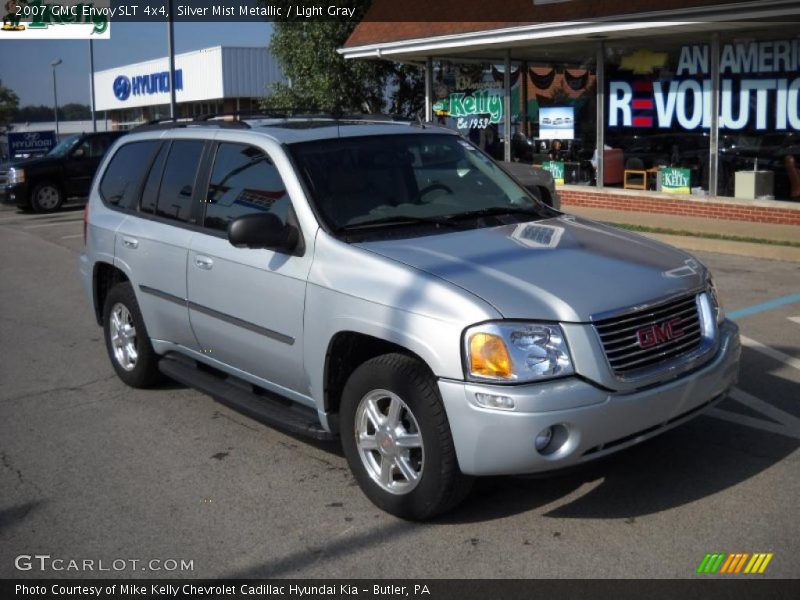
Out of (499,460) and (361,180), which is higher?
(361,180)

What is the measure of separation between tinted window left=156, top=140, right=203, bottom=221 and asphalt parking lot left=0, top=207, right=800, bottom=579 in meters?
1.35

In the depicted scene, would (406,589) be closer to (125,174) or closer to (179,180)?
(179,180)

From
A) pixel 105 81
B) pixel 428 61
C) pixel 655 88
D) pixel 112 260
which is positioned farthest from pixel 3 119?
pixel 112 260

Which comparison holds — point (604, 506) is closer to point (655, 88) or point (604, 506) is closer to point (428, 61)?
point (655, 88)

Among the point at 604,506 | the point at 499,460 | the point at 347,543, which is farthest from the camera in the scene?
the point at 604,506

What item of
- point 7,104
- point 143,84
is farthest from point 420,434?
point 7,104

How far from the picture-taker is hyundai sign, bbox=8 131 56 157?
97.7ft

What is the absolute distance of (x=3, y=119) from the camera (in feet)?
213

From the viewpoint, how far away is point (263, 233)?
4.81m

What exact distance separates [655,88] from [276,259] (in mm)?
12324

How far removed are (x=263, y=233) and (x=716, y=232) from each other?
9995 mm

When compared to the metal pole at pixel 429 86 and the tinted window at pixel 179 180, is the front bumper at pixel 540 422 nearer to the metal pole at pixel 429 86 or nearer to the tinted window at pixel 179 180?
the tinted window at pixel 179 180

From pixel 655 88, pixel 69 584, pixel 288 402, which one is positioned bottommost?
pixel 69 584

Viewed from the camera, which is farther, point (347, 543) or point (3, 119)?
point (3, 119)
